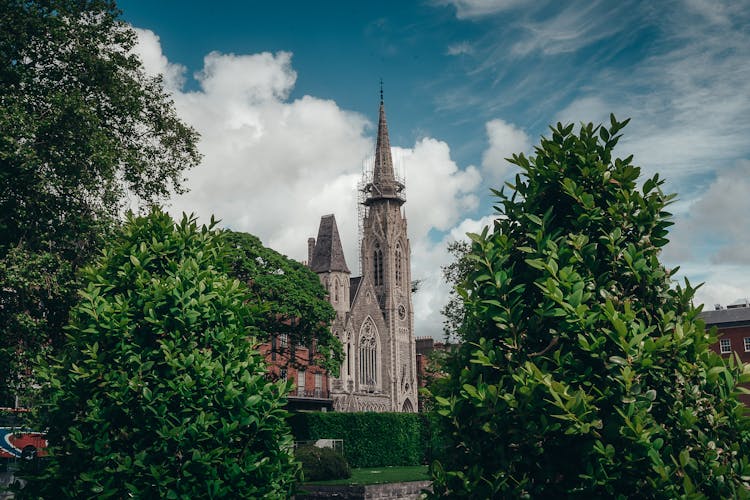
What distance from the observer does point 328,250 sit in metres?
79.4

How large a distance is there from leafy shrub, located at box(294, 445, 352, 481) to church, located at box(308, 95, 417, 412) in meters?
39.3

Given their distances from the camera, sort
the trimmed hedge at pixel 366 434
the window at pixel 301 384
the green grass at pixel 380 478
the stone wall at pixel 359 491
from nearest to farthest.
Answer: the stone wall at pixel 359 491
the green grass at pixel 380 478
the trimmed hedge at pixel 366 434
the window at pixel 301 384

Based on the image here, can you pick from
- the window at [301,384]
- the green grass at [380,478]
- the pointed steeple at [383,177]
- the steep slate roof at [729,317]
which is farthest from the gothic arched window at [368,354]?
the steep slate roof at [729,317]

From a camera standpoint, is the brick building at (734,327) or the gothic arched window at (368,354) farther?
the gothic arched window at (368,354)

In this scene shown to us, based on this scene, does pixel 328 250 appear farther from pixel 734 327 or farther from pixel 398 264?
pixel 734 327

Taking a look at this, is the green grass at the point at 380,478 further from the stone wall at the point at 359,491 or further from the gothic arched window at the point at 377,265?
the gothic arched window at the point at 377,265

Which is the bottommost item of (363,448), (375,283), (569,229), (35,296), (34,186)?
(363,448)

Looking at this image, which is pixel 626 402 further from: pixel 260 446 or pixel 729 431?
pixel 260 446

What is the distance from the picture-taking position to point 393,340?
8531 centimetres

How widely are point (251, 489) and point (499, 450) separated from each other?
4.48 meters

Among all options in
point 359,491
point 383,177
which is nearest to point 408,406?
point 383,177

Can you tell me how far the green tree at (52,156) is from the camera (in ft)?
63.4

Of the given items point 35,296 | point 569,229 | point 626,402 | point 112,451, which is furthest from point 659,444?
point 35,296

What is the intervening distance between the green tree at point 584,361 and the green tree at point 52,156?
1563 cm
